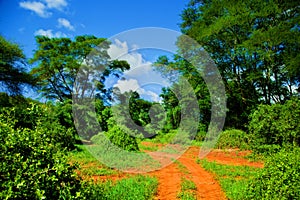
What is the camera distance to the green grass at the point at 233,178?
21.5ft

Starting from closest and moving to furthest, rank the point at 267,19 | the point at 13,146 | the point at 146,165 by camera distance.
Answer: the point at 13,146, the point at 146,165, the point at 267,19

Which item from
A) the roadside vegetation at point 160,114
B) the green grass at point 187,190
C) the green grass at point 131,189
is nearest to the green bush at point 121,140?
the roadside vegetation at point 160,114

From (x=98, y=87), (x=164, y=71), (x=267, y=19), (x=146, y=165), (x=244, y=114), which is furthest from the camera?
(x=98, y=87)

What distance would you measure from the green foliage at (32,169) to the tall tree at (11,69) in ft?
60.7

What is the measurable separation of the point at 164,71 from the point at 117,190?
21.4 metres

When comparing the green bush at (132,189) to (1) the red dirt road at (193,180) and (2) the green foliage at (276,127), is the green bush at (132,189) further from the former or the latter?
(2) the green foliage at (276,127)

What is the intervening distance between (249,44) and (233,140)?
7.20 metres

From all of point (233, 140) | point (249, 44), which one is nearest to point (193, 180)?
point (233, 140)

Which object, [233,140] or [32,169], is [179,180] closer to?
[32,169]

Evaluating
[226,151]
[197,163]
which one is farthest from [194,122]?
[197,163]

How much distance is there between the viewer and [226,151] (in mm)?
16391

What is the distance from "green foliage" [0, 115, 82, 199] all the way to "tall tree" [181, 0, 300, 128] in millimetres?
17534

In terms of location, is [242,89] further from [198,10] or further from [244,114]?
[198,10]

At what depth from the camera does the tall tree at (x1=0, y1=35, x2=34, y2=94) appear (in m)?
19.7
